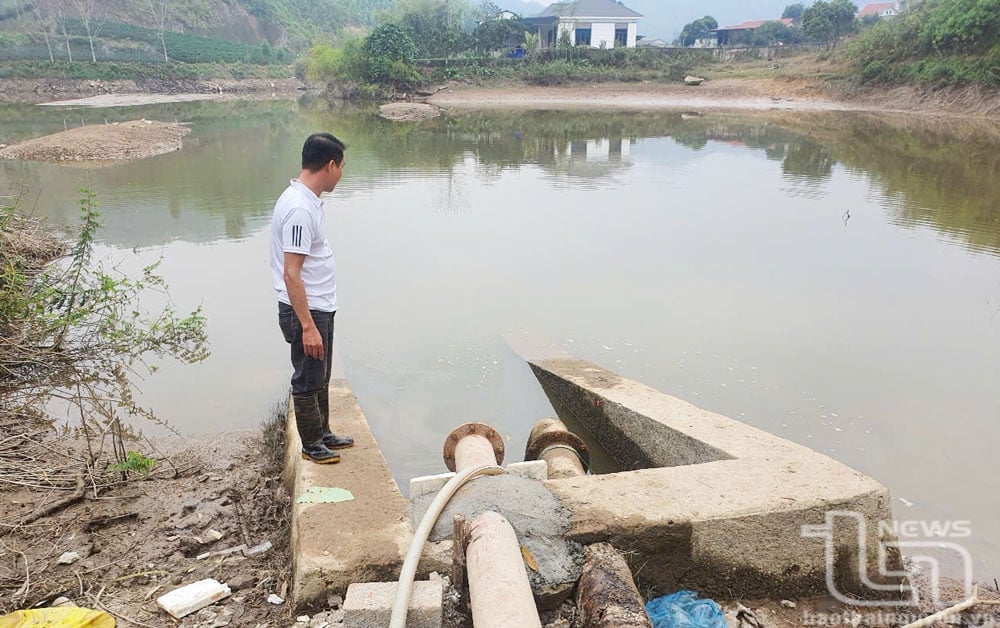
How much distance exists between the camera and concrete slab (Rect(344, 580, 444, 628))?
7.59 ft

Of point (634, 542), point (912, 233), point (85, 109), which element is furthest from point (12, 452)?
point (85, 109)

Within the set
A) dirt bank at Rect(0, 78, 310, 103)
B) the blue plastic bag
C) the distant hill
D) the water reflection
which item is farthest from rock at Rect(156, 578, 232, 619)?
the distant hill

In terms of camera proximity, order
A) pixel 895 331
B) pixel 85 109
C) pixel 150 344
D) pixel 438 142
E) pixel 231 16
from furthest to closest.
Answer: pixel 231 16 < pixel 85 109 < pixel 438 142 < pixel 895 331 < pixel 150 344

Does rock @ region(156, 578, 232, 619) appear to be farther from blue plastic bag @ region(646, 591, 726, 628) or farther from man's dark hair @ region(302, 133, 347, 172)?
man's dark hair @ region(302, 133, 347, 172)

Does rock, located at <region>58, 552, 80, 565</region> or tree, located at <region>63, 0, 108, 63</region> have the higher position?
tree, located at <region>63, 0, 108, 63</region>

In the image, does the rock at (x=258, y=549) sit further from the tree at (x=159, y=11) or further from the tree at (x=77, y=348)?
the tree at (x=159, y=11)

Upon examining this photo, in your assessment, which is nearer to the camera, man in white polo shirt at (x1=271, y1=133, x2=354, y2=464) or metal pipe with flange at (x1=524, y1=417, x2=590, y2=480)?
man in white polo shirt at (x1=271, y1=133, x2=354, y2=464)

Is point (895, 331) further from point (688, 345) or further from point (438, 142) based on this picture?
point (438, 142)

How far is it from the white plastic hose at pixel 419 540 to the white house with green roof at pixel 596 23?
53262 millimetres

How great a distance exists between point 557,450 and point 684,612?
54.8 inches

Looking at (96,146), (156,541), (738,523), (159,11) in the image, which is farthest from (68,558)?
(159,11)

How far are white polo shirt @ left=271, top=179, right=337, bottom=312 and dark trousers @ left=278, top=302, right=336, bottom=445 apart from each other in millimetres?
74

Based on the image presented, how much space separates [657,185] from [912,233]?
5.39 meters

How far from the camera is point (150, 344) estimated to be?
618 cm
